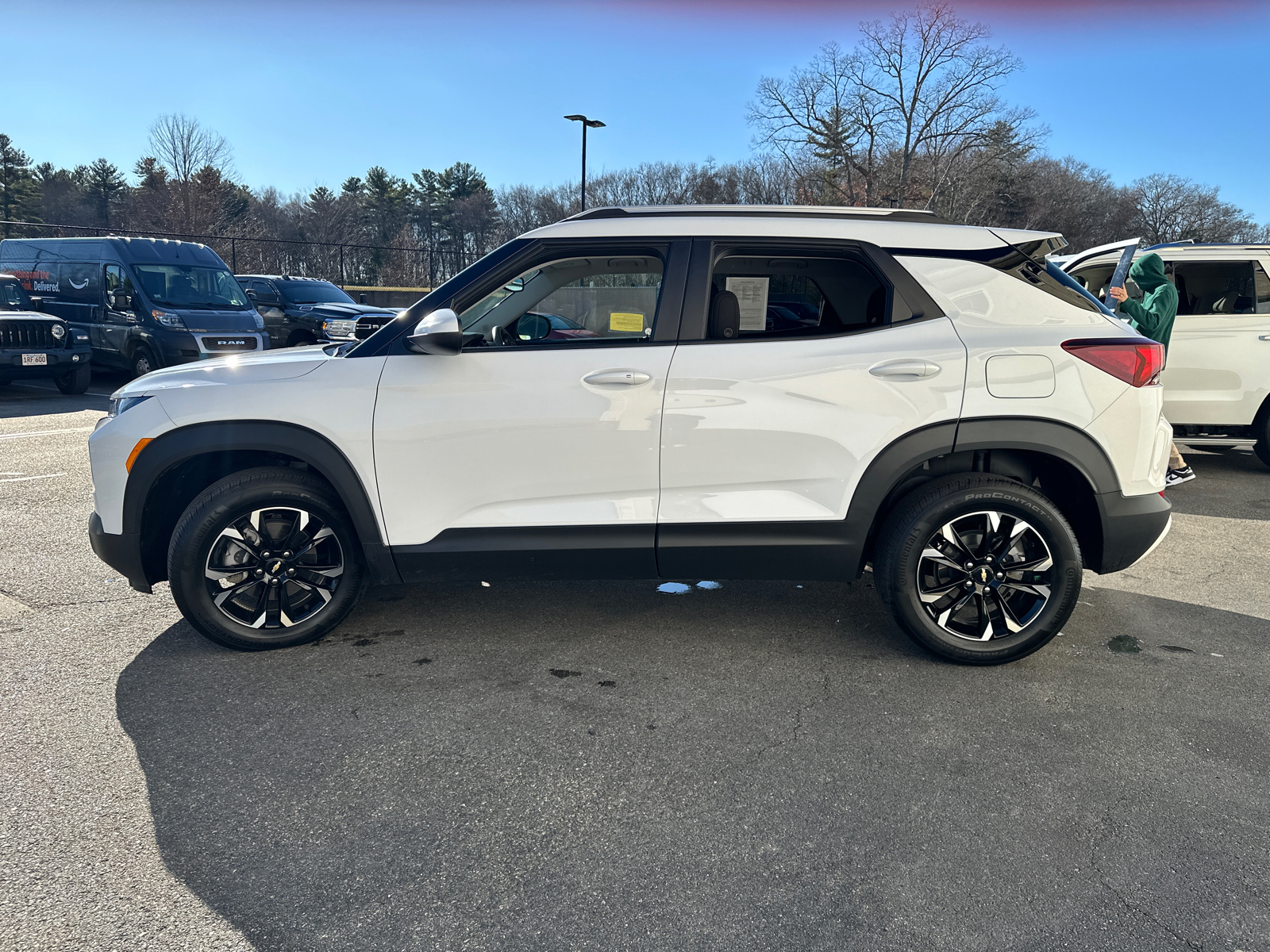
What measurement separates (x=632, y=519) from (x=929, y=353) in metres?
1.37

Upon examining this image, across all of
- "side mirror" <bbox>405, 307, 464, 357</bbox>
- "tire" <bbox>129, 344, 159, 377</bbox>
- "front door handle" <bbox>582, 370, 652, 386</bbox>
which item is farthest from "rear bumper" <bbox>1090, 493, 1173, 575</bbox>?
"tire" <bbox>129, 344, 159, 377</bbox>

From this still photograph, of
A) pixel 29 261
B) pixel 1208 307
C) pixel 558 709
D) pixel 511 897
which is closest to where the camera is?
pixel 511 897

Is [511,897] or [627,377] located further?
[627,377]

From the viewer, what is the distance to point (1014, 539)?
3602 millimetres

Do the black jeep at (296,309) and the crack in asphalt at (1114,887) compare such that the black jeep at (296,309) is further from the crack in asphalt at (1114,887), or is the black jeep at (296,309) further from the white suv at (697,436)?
the crack in asphalt at (1114,887)

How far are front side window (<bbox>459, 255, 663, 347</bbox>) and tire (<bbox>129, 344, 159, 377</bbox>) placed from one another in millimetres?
11130

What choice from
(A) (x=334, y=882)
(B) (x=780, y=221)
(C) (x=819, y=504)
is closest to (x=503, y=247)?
(B) (x=780, y=221)

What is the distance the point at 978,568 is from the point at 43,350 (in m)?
12.8

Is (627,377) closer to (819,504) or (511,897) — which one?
(819,504)

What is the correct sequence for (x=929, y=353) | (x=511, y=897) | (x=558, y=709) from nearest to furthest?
1. (x=511, y=897)
2. (x=558, y=709)
3. (x=929, y=353)

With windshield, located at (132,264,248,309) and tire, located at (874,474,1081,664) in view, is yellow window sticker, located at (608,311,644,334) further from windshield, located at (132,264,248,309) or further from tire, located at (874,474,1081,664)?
windshield, located at (132,264,248,309)

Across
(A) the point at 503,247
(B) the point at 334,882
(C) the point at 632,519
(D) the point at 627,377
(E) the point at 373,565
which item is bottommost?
(B) the point at 334,882

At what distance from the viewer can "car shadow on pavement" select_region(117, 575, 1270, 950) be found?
2197 millimetres

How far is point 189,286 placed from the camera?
1339 cm
